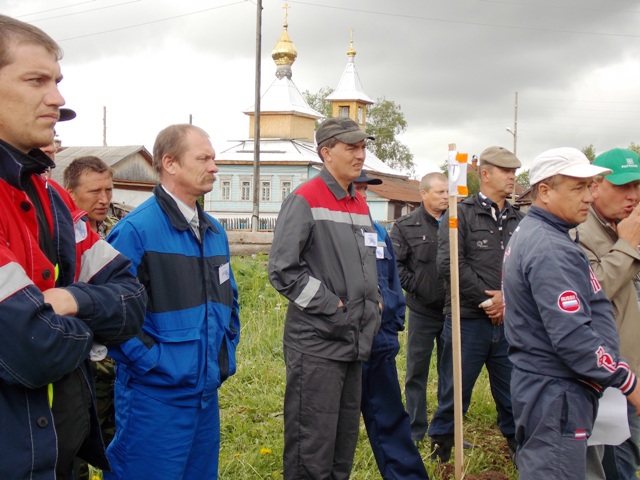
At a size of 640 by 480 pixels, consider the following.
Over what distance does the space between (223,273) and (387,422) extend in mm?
1613

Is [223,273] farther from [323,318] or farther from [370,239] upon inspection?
[370,239]

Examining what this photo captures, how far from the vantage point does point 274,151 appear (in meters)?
43.0

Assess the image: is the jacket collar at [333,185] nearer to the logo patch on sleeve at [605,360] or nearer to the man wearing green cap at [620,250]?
the man wearing green cap at [620,250]

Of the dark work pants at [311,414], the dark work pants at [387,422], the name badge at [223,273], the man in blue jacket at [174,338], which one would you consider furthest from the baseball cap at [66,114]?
the dark work pants at [387,422]

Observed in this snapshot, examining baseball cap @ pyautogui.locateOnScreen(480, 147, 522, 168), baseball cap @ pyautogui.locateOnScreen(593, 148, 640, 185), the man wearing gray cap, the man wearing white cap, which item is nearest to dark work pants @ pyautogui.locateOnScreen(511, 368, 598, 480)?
the man wearing white cap

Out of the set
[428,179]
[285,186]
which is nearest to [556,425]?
[428,179]

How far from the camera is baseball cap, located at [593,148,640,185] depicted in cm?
329

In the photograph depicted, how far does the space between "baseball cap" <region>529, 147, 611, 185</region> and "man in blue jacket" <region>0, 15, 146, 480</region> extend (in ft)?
6.51

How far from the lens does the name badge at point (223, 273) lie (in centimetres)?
317

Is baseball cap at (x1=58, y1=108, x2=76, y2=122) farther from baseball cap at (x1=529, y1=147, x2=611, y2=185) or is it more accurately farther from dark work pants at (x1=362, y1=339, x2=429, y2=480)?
dark work pants at (x1=362, y1=339, x2=429, y2=480)

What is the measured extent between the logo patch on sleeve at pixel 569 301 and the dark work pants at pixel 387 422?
1569 millimetres

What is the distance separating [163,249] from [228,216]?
40.4 m

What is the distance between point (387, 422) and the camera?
406 centimetres

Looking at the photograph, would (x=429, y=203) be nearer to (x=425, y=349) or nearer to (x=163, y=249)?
(x=425, y=349)
